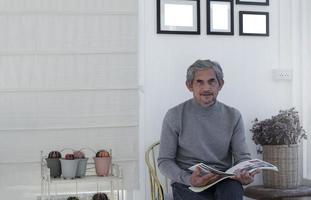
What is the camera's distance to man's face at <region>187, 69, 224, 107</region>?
2779 mm

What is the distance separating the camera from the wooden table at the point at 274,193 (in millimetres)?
3174

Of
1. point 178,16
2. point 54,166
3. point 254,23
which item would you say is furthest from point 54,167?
point 254,23

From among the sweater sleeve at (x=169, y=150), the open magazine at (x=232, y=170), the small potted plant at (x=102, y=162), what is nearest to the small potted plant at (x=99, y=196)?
the small potted plant at (x=102, y=162)

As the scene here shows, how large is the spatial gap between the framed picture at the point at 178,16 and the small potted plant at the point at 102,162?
974 millimetres

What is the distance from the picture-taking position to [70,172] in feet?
9.41

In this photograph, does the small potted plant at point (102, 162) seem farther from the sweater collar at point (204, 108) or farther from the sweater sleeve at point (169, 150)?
the sweater collar at point (204, 108)

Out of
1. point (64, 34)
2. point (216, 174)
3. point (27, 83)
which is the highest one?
point (64, 34)

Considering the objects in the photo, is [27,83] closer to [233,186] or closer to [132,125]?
[132,125]

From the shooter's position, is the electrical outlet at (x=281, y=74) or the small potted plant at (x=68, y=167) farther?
the electrical outlet at (x=281, y=74)

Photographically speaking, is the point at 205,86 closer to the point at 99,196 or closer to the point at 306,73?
the point at 99,196

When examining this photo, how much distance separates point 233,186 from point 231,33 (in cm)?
143

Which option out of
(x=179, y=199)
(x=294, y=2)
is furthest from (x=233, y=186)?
(x=294, y=2)

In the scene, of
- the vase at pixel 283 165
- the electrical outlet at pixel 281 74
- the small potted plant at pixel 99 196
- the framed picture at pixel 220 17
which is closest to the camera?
the small potted plant at pixel 99 196

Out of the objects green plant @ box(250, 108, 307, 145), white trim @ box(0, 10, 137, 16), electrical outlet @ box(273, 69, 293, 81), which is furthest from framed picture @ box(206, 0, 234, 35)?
green plant @ box(250, 108, 307, 145)
